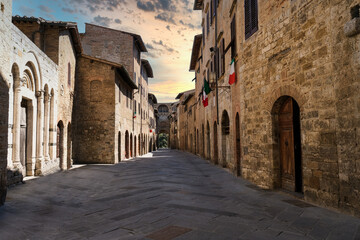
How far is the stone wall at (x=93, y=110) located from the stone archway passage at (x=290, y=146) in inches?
441

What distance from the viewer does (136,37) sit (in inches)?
880

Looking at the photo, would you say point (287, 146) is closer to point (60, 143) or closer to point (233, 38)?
point (233, 38)

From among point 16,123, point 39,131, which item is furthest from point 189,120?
point 16,123

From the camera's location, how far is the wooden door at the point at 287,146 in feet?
20.3

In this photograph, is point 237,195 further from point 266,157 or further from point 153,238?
point 153,238

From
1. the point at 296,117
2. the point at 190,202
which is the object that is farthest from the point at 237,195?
the point at 296,117

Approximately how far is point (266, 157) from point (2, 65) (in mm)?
6720

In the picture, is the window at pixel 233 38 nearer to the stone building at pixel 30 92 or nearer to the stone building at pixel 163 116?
the stone building at pixel 30 92

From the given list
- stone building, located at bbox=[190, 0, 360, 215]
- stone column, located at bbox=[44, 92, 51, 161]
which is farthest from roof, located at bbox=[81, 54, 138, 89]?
stone building, located at bbox=[190, 0, 360, 215]

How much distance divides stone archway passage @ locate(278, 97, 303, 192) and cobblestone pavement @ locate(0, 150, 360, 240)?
0.47 m

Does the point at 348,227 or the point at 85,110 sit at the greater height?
the point at 85,110

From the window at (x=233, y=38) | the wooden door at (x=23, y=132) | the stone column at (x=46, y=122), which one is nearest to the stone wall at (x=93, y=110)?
the stone column at (x=46, y=122)

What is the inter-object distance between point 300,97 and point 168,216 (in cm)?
368

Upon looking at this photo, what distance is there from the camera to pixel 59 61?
12.4 metres
